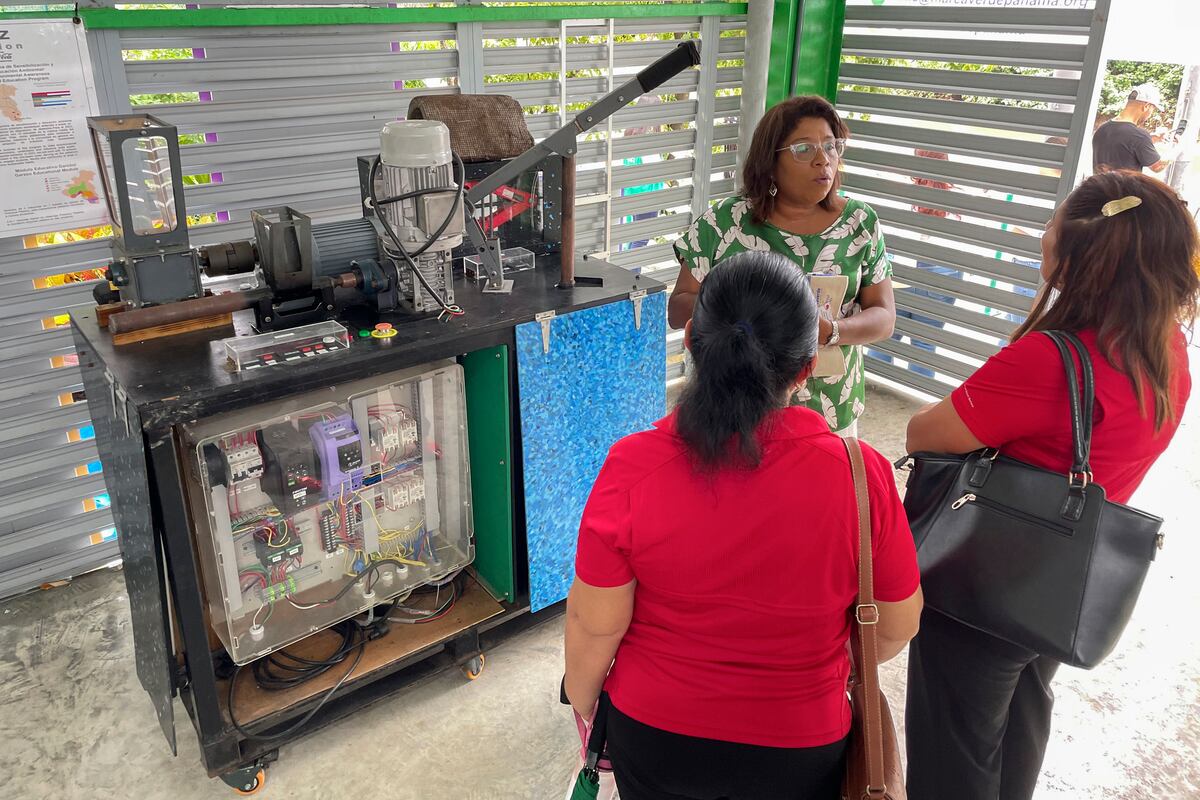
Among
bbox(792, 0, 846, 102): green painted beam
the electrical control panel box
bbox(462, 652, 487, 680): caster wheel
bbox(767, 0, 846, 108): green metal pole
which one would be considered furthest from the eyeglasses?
bbox(792, 0, 846, 102): green painted beam

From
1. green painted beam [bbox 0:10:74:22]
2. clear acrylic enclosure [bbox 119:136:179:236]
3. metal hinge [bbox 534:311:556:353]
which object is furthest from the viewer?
green painted beam [bbox 0:10:74:22]

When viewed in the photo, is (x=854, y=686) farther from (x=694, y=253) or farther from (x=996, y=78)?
(x=996, y=78)

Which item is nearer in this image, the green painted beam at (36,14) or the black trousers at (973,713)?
the black trousers at (973,713)

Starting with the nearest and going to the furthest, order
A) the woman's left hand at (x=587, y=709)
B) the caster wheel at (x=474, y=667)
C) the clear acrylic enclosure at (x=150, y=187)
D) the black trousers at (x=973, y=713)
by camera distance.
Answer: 1. the woman's left hand at (x=587, y=709)
2. the black trousers at (x=973, y=713)
3. the clear acrylic enclosure at (x=150, y=187)
4. the caster wheel at (x=474, y=667)

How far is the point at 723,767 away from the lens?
4.55 feet

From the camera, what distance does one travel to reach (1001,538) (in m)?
1.68

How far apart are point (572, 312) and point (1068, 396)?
4.42ft

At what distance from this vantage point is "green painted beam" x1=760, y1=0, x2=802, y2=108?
4.30 m

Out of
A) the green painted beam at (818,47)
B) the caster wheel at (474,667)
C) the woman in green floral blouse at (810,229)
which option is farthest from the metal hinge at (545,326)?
the green painted beam at (818,47)

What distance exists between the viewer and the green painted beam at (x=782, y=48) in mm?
4305

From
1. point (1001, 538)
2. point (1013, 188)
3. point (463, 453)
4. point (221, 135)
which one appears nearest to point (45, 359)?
point (221, 135)

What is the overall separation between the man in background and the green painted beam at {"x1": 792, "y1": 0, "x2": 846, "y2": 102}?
136cm

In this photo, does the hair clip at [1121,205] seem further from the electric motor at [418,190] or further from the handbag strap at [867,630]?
the electric motor at [418,190]

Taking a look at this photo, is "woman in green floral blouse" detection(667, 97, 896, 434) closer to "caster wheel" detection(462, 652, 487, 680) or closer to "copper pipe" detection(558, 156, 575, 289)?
"copper pipe" detection(558, 156, 575, 289)
